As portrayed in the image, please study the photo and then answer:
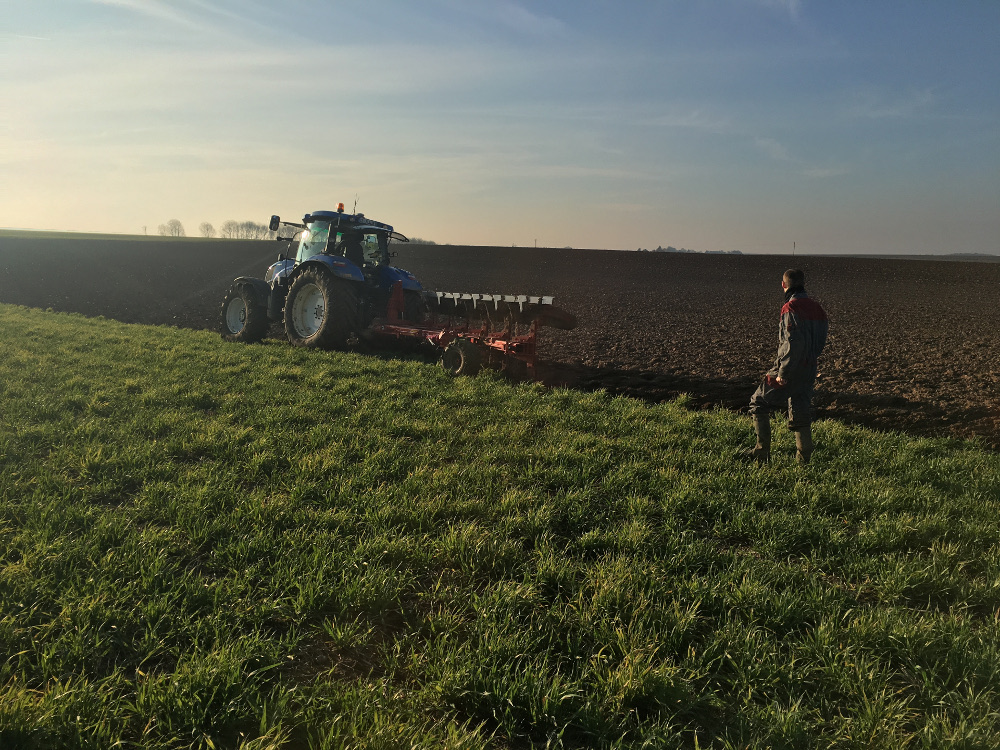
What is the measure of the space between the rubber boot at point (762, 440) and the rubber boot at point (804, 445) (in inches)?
10.9

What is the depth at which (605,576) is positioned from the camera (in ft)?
10.5

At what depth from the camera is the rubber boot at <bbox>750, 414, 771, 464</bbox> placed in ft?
18.1

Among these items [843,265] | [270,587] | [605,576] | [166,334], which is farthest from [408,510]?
[843,265]

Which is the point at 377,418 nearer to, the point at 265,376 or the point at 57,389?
the point at 265,376

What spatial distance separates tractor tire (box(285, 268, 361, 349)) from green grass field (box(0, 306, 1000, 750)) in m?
4.40

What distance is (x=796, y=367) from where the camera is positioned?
5.44 m

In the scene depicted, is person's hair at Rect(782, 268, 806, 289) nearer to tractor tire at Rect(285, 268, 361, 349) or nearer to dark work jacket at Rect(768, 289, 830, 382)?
dark work jacket at Rect(768, 289, 830, 382)

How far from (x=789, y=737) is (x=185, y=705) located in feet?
7.80

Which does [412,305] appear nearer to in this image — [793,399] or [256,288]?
[256,288]

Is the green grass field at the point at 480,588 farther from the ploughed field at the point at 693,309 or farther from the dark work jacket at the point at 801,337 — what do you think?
the ploughed field at the point at 693,309

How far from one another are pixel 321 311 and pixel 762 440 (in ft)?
27.4

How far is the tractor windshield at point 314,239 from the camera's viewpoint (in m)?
11.2

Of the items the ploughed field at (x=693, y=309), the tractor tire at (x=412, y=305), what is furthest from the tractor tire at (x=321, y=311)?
the ploughed field at (x=693, y=309)

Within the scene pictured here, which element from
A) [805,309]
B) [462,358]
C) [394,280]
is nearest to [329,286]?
[394,280]
